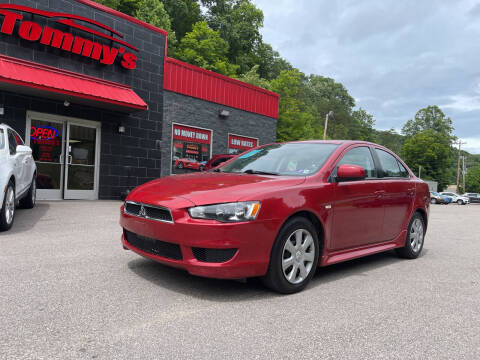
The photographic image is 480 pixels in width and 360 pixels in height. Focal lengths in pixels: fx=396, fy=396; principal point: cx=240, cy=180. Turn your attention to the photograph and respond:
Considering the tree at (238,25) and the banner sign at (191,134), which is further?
the tree at (238,25)

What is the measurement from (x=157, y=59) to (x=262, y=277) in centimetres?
1215

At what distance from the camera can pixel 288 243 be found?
3670 mm

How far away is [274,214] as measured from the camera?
138 inches

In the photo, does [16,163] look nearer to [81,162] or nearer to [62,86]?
[62,86]

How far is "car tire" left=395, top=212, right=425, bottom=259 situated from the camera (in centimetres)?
553

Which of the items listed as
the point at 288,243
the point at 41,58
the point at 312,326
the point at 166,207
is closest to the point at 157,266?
the point at 166,207

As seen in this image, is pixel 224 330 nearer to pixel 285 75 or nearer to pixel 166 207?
pixel 166 207

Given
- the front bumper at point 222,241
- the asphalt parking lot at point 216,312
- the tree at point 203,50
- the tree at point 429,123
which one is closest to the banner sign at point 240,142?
the asphalt parking lot at point 216,312

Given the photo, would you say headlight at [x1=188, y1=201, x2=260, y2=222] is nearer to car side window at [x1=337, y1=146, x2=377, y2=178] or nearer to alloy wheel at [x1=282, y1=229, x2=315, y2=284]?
alloy wheel at [x1=282, y1=229, x2=315, y2=284]

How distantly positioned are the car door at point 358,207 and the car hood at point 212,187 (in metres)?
0.62

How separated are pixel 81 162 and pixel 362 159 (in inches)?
380

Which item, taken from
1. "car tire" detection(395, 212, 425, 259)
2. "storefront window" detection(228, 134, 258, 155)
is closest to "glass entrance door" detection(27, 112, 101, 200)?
"storefront window" detection(228, 134, 258, 155)

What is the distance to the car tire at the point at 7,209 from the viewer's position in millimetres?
5934

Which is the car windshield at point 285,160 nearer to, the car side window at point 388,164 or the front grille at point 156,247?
the car side window at point 388,164
